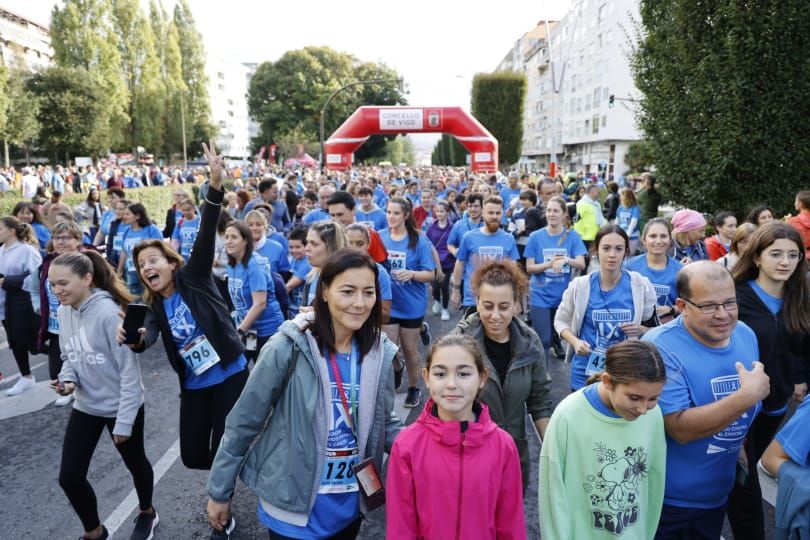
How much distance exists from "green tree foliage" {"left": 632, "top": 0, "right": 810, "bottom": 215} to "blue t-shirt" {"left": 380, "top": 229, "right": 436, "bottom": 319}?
248 inches

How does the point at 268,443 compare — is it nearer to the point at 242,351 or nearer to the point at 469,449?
the point at 469,449

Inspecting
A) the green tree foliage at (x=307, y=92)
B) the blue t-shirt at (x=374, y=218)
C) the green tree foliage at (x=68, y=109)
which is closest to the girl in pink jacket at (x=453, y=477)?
the blue t-shirt at (x=374, y=218)

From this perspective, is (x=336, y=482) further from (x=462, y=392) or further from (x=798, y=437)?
(x=798, y=437)

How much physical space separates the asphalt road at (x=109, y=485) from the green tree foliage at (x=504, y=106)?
44908 mm

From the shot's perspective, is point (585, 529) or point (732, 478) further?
point (732, 478)

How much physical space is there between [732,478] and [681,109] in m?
8.74

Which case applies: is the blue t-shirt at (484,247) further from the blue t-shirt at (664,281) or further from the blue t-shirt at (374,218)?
the blue t-shirt at (374,218)

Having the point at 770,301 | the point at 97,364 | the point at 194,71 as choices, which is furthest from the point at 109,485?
the point at 194,71

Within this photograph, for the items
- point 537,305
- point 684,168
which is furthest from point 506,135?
point 537,305

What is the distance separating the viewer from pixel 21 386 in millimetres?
5914

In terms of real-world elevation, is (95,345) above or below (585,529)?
above

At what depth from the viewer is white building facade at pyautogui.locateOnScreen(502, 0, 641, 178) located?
148ft

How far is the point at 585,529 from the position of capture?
2205 mm

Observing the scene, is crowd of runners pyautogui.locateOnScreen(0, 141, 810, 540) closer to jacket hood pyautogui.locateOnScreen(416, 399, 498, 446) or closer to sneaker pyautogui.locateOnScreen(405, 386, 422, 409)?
jacket hood pyautogui.locateOnScreen(416, 399, 498, 446)
